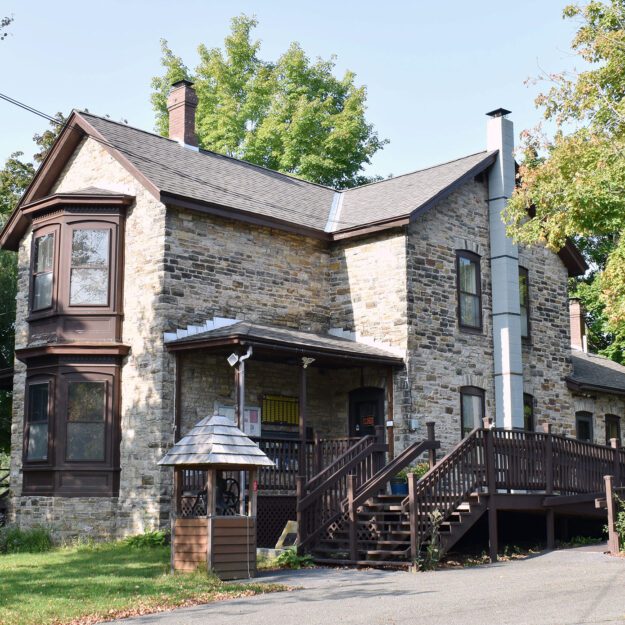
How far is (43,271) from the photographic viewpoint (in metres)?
20.8

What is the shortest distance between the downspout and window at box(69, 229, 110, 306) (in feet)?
30.0

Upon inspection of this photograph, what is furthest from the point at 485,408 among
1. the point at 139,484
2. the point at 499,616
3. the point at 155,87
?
the point at 155,87

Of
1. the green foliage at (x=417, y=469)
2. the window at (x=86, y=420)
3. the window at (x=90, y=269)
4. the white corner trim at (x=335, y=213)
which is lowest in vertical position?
the green foliage at (x=417, y=469)

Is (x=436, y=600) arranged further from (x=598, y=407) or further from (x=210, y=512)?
(x=598, y=407)

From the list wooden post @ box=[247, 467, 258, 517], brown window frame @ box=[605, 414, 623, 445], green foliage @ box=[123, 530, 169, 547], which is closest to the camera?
wooden post @ box=[247, 467, 258, 517]

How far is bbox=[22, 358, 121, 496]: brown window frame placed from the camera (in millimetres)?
19125

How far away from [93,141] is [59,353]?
515 centimetres

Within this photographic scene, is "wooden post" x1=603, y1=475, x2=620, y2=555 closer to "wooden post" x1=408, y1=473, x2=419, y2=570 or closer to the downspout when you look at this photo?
"wooden post" x1=408, y1=473, x2=419, y2=570

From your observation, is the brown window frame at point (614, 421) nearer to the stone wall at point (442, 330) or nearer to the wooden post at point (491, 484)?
the stone wall at point (442, 330)

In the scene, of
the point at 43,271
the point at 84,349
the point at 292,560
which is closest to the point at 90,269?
the point at 43,271

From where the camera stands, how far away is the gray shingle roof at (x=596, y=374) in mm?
26016

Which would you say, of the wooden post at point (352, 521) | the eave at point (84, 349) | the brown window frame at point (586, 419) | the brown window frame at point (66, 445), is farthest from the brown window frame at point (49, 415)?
the brown window frame at point (586, 419)

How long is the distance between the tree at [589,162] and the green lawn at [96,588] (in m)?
9.07

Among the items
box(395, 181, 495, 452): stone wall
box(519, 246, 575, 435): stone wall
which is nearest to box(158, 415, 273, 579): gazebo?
box(395, 181, 495, 452): stone wall
